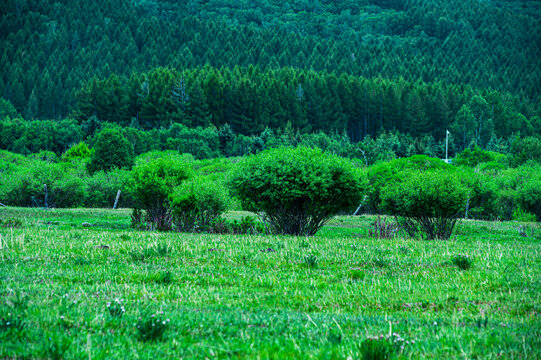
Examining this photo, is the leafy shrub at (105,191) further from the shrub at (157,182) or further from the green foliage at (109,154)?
the shrub at (157,182)

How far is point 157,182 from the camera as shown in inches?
1309

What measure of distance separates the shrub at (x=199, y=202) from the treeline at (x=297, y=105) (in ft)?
355

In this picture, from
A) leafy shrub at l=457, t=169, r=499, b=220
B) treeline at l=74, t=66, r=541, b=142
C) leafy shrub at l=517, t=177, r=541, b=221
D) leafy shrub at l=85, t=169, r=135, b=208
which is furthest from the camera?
treeline at l=74, t=66, r=541, b=142

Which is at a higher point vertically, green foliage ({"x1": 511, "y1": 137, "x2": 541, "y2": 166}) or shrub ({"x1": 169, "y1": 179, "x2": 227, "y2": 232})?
shrub ({"x1": 169, "y1": 179, "x2": 227, "y2": 232})

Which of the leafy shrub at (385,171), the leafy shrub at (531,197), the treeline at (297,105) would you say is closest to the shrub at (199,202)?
the leafy shrub at (385,171)

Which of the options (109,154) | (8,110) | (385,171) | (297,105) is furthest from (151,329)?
(8,110)

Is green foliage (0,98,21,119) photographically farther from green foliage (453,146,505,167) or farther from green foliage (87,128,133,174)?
green foliage (453,146,505,167)

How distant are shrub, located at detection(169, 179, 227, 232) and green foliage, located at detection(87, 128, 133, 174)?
4320 centimetres

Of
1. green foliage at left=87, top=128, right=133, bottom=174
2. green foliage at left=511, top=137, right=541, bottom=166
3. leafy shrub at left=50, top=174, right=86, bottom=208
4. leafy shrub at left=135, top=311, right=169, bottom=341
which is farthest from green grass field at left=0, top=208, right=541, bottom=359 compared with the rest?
green foliage at left=511, top=137, right=541, bottom=166

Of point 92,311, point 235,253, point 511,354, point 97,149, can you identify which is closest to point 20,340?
point 92,311

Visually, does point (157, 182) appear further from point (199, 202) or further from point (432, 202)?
point (432, 202)

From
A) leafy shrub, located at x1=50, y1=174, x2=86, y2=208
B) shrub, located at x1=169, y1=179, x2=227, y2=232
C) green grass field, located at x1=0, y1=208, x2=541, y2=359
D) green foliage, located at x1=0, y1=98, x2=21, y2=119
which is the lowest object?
green foliage, located at x1=0, y1=98, x2=21, y2=119

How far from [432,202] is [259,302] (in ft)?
66.3

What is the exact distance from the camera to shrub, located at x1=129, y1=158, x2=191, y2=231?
33.3 m
